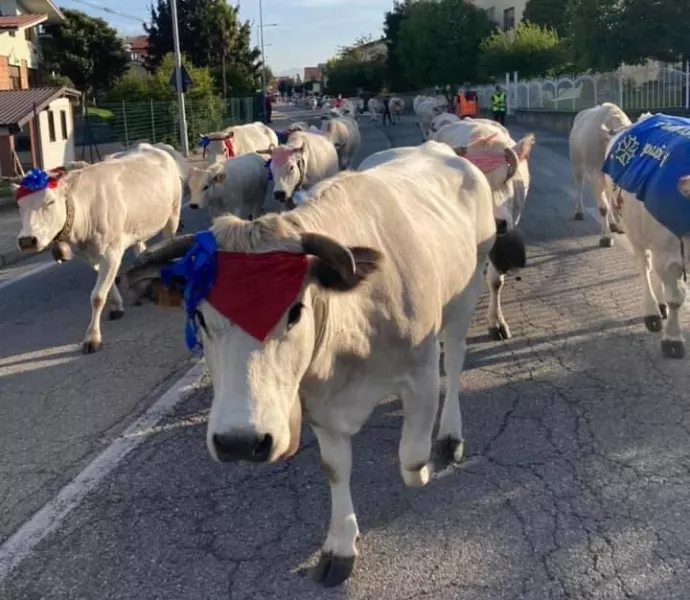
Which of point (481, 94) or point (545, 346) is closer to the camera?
point (545, 346)

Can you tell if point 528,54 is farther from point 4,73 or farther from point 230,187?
point 230,187

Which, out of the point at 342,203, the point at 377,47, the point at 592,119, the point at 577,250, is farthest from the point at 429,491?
the point at 377,47

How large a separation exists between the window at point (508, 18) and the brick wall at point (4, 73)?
4694 centimetres

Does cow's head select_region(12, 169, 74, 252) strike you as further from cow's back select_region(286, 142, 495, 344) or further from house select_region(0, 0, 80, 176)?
house select_region(0, 0, 80, 176)

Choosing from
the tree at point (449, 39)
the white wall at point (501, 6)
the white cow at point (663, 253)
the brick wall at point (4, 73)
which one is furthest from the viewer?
the white wall at point (501, 6)

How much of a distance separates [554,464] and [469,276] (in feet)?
3.87

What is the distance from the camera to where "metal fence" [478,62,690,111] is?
2805 centimetres

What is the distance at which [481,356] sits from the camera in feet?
22.2

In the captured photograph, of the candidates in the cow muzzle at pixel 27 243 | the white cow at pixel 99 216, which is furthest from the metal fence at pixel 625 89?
the cow muzzle at pixel 27 243

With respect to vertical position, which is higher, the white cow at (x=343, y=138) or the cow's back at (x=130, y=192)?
the white cow at (x=343, y=138)

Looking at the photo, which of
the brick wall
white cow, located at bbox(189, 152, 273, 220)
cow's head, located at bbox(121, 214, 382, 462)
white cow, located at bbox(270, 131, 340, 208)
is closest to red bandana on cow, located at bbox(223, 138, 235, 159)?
white cow, located at bbox(270, 131, 340, 208)

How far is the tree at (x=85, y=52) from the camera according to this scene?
48328 millimetres

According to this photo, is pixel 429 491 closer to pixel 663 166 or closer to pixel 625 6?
pixel 663 166

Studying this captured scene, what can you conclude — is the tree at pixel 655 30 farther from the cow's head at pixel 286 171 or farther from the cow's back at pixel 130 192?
the cow's back at pixel 130 192
